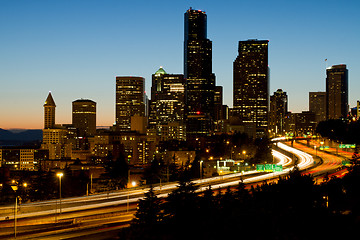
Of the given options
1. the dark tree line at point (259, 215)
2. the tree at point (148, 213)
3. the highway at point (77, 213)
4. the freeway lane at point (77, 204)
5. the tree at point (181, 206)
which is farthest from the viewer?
the freeway lane at point (77, 204)

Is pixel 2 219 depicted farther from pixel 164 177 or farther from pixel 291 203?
pixel 164 177

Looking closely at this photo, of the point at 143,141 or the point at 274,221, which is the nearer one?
the point at 274,221

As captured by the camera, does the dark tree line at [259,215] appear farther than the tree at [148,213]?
No

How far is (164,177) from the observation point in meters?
88.2

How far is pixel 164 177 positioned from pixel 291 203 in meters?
53.0

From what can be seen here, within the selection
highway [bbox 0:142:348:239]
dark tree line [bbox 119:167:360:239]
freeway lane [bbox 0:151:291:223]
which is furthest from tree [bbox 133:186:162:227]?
freeway lane [bbox 0:151:291:223]

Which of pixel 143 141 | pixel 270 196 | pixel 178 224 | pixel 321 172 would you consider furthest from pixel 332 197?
pixel 143 141

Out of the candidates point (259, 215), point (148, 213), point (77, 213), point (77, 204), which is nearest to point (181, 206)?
point (148, 213)

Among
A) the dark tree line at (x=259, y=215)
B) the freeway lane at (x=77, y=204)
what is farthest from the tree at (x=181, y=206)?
the freeway lane at (x=77, y=204)

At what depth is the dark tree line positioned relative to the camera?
77.0 feet

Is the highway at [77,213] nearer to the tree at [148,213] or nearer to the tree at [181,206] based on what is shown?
the tree at [148,213]

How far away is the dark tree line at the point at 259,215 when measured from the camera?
2348 cm

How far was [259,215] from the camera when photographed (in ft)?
81.5

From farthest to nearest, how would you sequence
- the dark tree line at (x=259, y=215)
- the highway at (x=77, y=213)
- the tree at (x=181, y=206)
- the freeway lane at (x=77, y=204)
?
the freeway lane at (x=77, y=204) → the highway at (x=77, y=213) → the tree at (x=181, y=206) → the dark tree line at (x=259, y=215)
